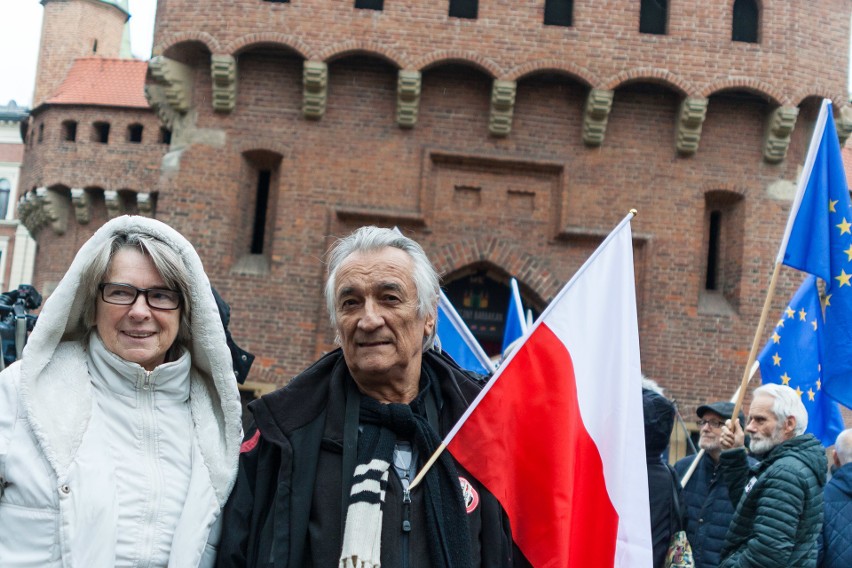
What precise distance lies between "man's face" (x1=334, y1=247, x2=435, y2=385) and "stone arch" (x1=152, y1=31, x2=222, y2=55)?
35.8ft

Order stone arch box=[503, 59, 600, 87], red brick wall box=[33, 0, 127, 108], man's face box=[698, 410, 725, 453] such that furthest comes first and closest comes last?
red brick wall box=[33, 0, 127, 108]
stone arch box=[503, 59, 600, 87]
man's face box=[698, 410, 725, 453]

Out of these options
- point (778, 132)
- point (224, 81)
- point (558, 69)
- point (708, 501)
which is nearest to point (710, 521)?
point (708, 501)

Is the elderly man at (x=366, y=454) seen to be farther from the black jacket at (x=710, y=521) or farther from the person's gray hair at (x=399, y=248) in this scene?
the black jacket at (x=710, y=521)

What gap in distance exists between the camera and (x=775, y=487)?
430 centimetres

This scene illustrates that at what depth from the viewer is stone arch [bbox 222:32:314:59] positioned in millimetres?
12945

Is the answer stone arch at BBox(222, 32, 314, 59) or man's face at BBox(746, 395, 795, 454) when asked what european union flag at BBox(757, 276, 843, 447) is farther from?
stone arch at BBox(222, 32, 314, 59)

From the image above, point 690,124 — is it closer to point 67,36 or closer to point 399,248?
point 399,248

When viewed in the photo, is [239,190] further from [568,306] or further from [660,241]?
[568,306]

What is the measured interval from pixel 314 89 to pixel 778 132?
243 inches

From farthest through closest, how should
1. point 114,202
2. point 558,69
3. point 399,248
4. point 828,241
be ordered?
1. point 114,202
2. point 558,69
3. point 828,241
4. point 399,248

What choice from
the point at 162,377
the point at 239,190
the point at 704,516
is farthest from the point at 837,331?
the point at 239,190

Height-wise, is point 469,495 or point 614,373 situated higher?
point 614,373

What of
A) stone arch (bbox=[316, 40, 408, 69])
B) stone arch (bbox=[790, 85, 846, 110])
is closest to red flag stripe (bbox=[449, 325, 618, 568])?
stone arch (bbox=[316, 40, 408, 69])

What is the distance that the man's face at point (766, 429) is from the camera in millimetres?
4637
